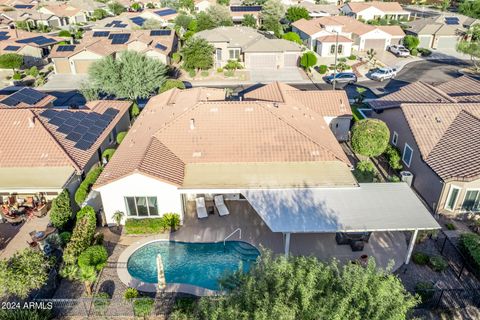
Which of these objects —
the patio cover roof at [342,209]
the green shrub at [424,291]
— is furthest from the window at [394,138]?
the green shrub at [424,291]

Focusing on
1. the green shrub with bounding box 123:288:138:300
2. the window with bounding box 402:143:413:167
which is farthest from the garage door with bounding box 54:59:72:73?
the window with bounding box 402:143:413:167

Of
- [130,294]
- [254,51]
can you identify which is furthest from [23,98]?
[254,51]

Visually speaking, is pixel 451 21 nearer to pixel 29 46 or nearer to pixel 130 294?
pixel 29 46

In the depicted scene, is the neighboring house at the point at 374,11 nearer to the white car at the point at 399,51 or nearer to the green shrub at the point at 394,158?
the white car at the point at 399,51

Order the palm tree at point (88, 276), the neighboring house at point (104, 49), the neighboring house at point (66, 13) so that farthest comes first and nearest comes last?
the neighboring house at point (66, 13), the neighboring house at point (104, 49), the palm tree at point (88, 276)

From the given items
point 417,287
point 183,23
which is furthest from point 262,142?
point 183,23

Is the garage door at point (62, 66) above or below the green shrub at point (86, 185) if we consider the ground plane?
below

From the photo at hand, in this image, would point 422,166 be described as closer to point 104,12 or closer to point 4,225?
point 4,225

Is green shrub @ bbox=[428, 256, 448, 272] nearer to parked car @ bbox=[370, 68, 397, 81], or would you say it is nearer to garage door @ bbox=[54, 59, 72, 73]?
parked car @ bbox=[370, 68, 397, 81]
